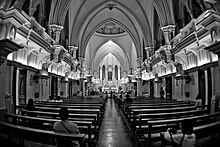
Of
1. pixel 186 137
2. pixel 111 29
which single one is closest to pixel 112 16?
pixel 111 29

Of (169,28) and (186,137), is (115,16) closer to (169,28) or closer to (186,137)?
(169,28)

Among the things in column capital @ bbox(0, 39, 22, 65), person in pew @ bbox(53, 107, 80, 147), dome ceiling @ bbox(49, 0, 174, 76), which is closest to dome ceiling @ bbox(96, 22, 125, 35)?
dome ceiling @ bbox(49, 0, 174, 76)

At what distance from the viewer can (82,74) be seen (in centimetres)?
2286

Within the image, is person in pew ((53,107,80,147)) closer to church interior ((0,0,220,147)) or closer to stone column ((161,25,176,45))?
church interior ((0,0,220,147))

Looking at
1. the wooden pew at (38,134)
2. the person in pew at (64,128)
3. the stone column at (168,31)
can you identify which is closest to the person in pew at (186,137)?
the wooden pew at (38,134)

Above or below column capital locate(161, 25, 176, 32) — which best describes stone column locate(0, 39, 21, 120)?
below

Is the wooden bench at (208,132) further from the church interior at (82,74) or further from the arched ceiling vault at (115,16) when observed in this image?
the arched ceiling vault at (115,16)

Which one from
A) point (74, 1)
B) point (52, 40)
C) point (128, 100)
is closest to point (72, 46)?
point (74, 1)

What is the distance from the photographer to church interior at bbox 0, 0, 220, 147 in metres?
4.87

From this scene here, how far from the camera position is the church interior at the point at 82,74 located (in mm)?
4871

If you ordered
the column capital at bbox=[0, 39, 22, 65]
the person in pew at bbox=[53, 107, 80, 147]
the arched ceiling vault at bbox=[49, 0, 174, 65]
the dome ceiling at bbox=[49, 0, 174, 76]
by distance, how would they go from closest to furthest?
the person in pew at bbox=[53, 107, 80, 147] → the column capital at bbox=[0, 39, 22, 65] → the dome ceiling at bbox=[49, 0, 174, 76] → the arched ceiling vault at bbox=[49, 0, 174, 65]

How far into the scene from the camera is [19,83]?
953 cm

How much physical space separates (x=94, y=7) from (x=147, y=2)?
6249 millimetres

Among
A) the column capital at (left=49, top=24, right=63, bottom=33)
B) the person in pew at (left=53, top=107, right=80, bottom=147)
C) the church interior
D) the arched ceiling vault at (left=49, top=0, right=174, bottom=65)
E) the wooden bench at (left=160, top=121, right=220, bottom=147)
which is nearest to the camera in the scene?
the person in pew at (left=53, top=107, right=80, bottom=147)
